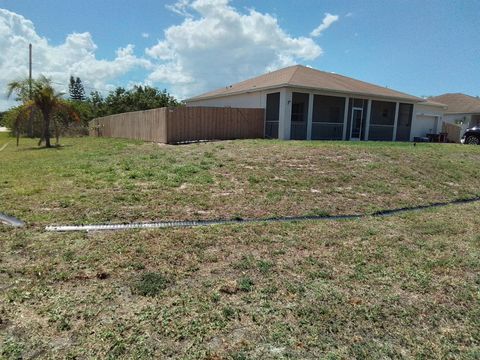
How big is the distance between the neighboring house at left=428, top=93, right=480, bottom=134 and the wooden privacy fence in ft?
68.7

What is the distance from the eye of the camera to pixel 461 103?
111 feet

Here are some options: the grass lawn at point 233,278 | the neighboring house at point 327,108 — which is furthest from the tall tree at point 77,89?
the grass lawn at point 233,278

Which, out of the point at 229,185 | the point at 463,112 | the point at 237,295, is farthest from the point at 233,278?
the point at 463,112

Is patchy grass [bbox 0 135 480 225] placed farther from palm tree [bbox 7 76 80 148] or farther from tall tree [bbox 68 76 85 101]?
tall tree [bbox 68 76 85 101]

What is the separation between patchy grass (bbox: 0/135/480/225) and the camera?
5297 mm

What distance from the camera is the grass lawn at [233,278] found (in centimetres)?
233

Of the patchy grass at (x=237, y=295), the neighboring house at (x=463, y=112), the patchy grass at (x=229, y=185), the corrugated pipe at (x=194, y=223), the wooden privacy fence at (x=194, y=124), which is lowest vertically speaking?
the patchy grass at (x=237, y=295)

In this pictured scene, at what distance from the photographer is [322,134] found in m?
18.8

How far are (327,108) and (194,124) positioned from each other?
887 cm

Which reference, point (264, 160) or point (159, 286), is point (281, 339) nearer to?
point (159, 286)

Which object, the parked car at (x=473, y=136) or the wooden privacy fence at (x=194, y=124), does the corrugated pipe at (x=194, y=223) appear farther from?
the parked car at (x=473, y=136)

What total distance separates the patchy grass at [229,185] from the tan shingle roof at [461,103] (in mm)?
25507

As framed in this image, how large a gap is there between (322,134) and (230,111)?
548 cm

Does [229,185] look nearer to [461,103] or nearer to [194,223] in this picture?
[194,223]
